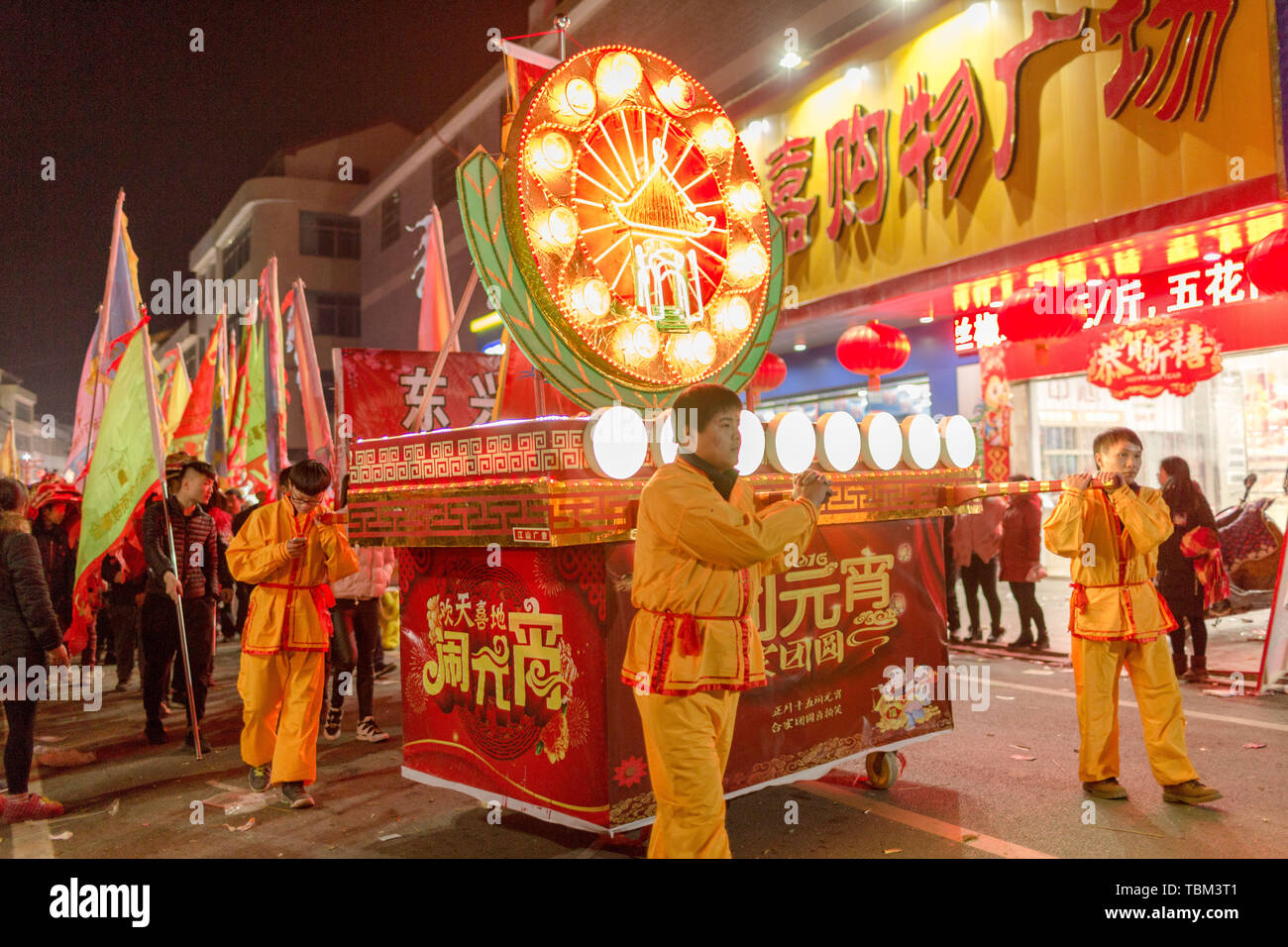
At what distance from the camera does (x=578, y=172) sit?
4.99m

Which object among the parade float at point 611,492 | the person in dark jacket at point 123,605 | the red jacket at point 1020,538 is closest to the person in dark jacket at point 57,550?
A: the person in dark jacket at point 123,605

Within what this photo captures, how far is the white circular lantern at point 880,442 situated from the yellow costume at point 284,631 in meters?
3.09

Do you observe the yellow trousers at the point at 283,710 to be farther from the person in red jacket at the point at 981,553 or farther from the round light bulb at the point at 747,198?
the person in red jacket at the point at 981,553

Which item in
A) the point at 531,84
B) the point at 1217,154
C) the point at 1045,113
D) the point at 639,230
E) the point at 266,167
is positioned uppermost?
the point at 266,167

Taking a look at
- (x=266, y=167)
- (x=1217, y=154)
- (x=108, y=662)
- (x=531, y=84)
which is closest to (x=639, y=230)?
(x=531, y=84)

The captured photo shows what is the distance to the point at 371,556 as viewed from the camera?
275 inches

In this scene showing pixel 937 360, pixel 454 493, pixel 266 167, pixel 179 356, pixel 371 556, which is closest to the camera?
pixel 454 493

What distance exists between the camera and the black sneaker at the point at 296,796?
530 centimetres

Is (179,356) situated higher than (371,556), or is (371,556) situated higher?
(179,356)

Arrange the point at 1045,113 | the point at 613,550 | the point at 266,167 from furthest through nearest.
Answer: the point at 266,167 → the point at 1045,113 → the point at 613,550

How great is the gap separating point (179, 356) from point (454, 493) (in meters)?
10.9

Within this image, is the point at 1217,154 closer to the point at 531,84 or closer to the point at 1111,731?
the point at 1111,731

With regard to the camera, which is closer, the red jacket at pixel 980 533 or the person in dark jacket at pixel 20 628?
the person in dark jacket at pixel 20 628

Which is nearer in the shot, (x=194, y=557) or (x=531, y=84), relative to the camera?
(x=531, y=84)
